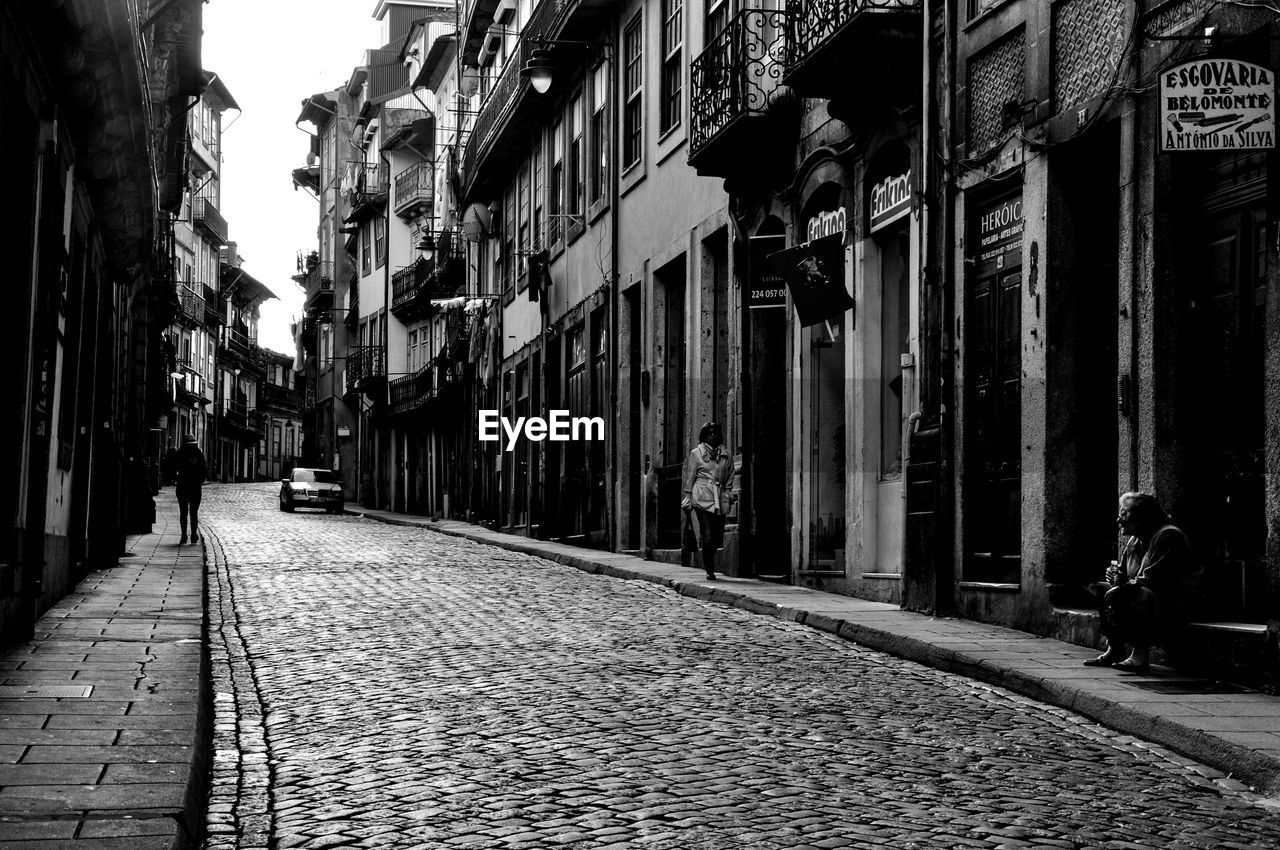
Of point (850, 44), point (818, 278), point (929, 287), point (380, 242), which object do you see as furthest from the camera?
point (380, 242)

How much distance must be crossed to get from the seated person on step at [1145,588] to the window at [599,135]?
17.0 metres

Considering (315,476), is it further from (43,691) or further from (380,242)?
(43,691)

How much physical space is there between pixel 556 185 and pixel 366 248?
118ft

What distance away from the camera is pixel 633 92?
960 inches

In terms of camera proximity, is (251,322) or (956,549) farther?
(251,322)

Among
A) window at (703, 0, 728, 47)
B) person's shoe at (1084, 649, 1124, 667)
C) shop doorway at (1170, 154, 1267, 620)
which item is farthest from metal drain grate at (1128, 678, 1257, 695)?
window at (703, 0, 728, 47)

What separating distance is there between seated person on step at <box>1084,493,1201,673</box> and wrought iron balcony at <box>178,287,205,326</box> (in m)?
64.2

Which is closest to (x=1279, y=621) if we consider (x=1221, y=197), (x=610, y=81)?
(x=1221, y=197)

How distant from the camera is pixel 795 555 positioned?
17.2 meters

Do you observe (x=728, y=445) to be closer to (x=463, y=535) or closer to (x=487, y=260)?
(x=463, y=535)

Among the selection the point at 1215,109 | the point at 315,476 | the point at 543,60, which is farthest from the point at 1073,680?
the point at 315,476

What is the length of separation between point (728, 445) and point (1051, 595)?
27.0 ft

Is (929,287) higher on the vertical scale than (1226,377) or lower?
higher

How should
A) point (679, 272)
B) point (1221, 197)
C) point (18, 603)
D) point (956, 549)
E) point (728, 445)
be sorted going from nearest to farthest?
point (18, 603) < point (1221, 197) < point (956, 549) < point (728, 445) < point (679, 272)
